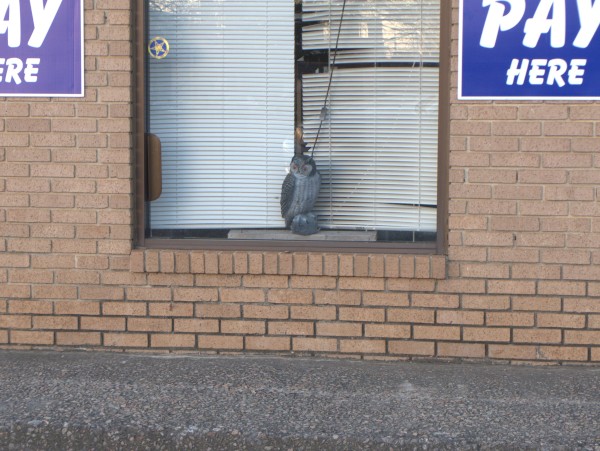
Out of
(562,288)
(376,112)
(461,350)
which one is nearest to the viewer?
(562,288)

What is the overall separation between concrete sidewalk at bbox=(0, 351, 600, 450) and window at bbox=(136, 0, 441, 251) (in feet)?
2.97

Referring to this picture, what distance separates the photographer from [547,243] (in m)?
5.18

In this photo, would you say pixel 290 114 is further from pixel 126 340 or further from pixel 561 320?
pixel 561 320

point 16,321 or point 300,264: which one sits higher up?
point 300,264

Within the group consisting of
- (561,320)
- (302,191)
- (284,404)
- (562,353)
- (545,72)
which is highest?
(545,72)

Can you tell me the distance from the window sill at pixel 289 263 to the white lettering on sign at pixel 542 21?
139cm

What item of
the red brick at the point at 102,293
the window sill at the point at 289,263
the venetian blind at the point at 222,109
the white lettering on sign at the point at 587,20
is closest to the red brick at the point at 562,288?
the window sill at the point at 289,263

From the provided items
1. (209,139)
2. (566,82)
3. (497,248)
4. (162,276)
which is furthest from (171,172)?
(566,82)

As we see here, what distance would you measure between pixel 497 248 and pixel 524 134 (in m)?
0.70

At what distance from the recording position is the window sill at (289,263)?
5254mm

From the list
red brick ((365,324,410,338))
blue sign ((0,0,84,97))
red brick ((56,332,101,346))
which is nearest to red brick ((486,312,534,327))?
red brick ((365,324,410,338))

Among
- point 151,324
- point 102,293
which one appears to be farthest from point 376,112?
point 102,293

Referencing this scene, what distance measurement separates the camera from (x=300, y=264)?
5.33 metres

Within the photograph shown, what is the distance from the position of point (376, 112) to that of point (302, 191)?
0.69m
